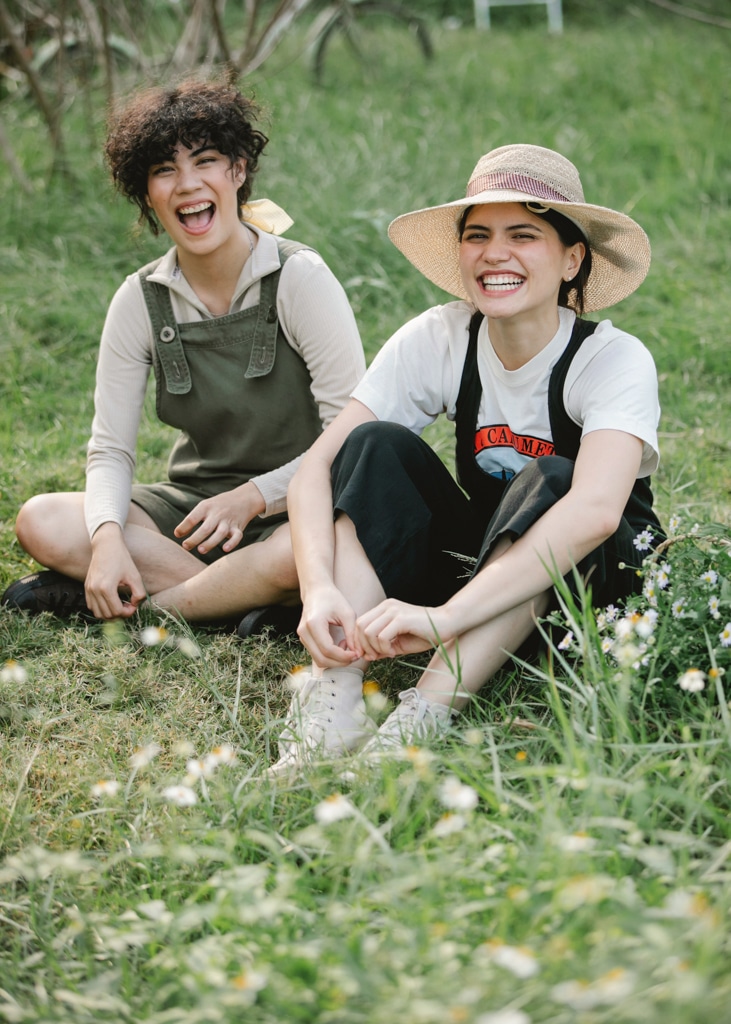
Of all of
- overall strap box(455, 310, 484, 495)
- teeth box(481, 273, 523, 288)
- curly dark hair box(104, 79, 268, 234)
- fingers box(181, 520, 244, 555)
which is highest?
curly dark hair box(104, 79, 268, 234)

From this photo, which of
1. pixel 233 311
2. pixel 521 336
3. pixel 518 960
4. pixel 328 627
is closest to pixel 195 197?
pixel 233 311

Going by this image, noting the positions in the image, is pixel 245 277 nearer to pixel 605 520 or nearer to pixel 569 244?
pixel 569 244

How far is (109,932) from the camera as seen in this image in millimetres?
1573

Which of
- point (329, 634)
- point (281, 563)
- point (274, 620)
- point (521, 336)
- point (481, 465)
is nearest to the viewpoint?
point (329, 634)

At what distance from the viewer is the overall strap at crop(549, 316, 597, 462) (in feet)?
7.57

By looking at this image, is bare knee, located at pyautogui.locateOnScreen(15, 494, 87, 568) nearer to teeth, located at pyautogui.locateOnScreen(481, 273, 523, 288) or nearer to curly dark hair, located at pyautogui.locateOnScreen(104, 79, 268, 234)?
curly dark hair, located at pyautogui.locateOnScreen(104, 79, 268, 234)

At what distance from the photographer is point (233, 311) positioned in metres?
2.74

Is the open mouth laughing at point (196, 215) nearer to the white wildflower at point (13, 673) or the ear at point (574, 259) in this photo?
the ear at point (574, 259)

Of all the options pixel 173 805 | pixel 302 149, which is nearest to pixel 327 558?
pixel 173 805

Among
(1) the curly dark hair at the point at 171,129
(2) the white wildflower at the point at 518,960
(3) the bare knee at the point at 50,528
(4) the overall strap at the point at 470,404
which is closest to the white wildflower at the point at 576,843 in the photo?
(2) the white wildflower at the point at 518,960

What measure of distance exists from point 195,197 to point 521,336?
84 cm

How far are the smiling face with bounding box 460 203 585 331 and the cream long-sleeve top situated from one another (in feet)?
1.50

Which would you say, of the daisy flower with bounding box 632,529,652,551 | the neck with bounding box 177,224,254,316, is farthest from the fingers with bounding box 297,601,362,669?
the neck with bounding box 177,224,254,316

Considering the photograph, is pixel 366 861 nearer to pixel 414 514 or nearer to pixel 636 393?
pixel 414 514
